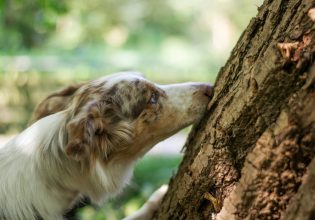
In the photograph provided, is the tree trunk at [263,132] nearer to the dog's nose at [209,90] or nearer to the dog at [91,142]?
the dog's nose at [209,90]

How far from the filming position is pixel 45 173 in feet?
9.08

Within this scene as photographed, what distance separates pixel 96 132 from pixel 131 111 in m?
0.29

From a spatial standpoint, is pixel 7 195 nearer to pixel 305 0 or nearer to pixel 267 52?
pixel 267 52

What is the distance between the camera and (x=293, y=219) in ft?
5.57

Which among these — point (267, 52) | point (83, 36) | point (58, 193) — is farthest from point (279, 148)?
point (83, 36)

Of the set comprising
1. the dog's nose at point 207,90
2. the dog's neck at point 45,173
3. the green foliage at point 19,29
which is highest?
the dog's nose at point 207,90

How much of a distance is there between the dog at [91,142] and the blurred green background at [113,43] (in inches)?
369

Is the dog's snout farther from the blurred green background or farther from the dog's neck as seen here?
the blurred green background

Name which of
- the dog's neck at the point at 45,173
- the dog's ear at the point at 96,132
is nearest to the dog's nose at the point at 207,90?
the dog's ear at the point at 96,132

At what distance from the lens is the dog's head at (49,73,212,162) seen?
2.76m

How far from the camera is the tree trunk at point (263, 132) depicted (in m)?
1.77

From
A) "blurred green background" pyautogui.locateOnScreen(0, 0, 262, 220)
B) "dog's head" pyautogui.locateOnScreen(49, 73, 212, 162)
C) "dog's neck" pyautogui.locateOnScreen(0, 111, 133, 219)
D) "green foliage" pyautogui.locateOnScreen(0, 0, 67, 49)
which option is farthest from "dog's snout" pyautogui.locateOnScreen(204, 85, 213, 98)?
"blurred green background" pyautogui.locateOnScreen(0, 0, 262, 220)

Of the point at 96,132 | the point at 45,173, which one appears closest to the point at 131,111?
the point at 96,132

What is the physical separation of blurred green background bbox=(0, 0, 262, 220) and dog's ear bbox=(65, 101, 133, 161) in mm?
9462
